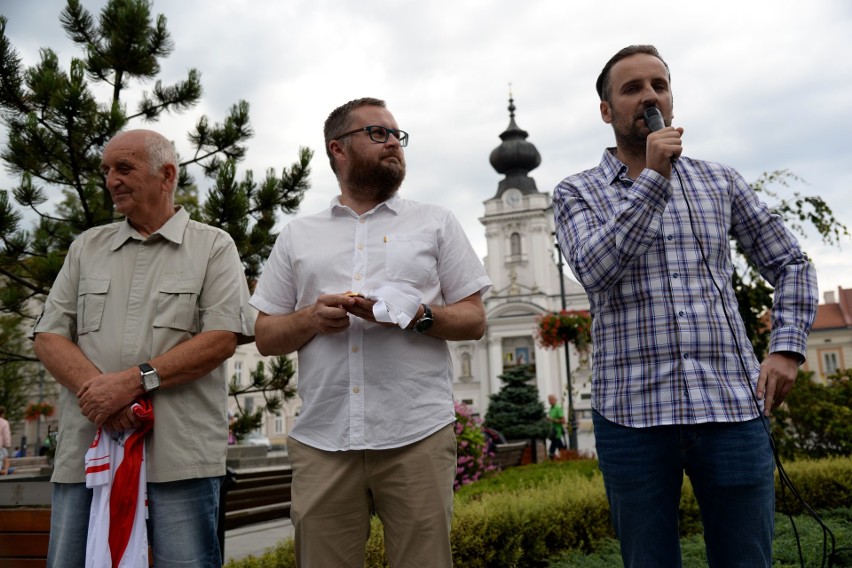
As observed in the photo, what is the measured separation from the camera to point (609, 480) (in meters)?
2.12

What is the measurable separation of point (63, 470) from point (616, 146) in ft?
6.91

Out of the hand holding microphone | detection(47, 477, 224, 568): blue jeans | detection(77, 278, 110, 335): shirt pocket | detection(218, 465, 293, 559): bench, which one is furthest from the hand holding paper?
detection(218, 465, 293, 559): bench

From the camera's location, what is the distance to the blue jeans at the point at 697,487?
198cm

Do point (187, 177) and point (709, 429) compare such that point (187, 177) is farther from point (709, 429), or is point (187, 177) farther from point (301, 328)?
point (709, 429)

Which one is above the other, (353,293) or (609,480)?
(353,293)

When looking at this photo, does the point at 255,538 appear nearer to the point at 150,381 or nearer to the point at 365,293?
the point at 150,381

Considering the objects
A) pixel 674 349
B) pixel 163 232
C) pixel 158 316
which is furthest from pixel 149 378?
pixel 674 349

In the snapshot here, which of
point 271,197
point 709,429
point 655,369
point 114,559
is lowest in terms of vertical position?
point 114,559

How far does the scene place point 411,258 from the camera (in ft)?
7.95

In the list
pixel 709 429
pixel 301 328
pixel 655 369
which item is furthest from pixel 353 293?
pixel 709 429

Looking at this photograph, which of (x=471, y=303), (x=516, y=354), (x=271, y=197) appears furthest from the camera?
(x=516, y=354)

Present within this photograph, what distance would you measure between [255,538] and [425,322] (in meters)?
5.62

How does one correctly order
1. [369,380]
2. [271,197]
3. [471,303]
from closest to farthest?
1. [369,380]
2. [471,303]
3. [271,197]

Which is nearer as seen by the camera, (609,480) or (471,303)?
(609,480)
